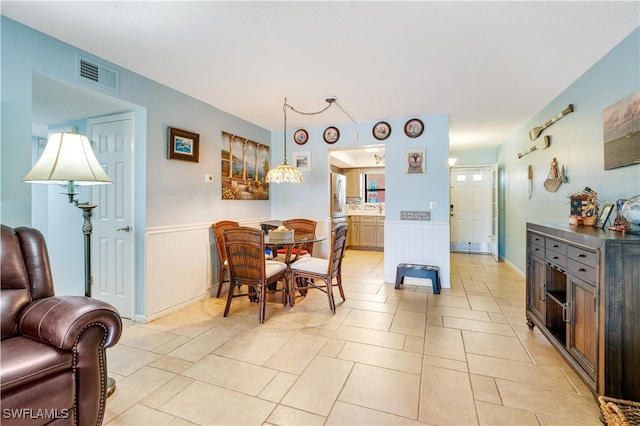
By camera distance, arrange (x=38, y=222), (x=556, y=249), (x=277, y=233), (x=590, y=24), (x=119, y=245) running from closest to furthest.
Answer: (x=590, y=24), (x=556, y=249), (x=119, y=245), (x=277, y=233), (x=38, y=222)

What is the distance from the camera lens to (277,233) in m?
3.20

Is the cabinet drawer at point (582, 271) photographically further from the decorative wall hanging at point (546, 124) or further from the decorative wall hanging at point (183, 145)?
the decorative wall hanging at point (183, 145)

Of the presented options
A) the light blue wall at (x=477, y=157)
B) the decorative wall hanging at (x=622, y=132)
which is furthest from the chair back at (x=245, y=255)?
the light blue wall at (x=477, y=157)

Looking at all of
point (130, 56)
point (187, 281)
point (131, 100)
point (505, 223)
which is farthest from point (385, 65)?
point (505, 223)

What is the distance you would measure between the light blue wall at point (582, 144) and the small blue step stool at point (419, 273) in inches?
58.2

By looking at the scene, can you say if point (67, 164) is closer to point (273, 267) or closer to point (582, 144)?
point (273, 267)

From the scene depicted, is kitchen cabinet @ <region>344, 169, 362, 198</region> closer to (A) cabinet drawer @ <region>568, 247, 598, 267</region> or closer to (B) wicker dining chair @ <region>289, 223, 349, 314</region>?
(B) wicker dining chair @ <region>289, 223, 349, 314</region>

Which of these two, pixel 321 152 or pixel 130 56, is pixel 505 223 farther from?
pixel 130 56

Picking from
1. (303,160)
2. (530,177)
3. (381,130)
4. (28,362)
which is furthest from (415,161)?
(28,362)

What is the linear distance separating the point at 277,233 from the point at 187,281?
1.21 m

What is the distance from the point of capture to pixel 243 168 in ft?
14.1

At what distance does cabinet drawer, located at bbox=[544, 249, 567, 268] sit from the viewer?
2.04m

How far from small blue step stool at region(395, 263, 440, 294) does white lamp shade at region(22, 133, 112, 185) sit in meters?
3.44

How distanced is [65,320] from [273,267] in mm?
1891
